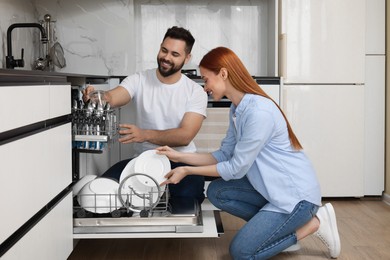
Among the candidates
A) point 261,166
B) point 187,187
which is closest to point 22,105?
point 261,166

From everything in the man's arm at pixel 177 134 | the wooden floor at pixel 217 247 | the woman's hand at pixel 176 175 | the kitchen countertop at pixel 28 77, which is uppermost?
the kitchen countertop at pixel 28 77

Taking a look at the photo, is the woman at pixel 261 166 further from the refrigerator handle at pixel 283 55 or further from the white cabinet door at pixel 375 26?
the white cabinet door at pixel 375 26

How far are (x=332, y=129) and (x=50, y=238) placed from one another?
99.6 inches

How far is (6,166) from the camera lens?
152cm

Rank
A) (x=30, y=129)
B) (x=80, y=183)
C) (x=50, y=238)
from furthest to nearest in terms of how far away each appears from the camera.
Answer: (x=80, y=183) < (x=50, y=238) < (x=30, y=129)

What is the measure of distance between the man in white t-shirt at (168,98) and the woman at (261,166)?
0.40 m

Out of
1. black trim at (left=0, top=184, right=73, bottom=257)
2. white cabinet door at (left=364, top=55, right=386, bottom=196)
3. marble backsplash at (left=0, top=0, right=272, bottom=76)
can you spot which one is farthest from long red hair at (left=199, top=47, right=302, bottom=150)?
marble backsplash at (left=0, top=0, right=272, bottom=76)

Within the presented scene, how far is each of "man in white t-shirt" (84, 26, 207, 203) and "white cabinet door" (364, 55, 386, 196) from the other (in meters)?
1.49

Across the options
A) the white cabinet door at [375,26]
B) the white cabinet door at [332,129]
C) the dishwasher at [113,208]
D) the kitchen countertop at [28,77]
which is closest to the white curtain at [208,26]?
the white cabinet door at [332,129]

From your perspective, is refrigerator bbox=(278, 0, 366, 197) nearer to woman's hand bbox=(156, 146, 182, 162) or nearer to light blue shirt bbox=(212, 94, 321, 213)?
light blue shirt bbox=(212, 94, 321, 213)

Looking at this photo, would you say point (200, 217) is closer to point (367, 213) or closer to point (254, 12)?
point (367, 213)

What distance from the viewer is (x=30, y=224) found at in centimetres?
180

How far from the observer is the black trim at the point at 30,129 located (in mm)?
1541

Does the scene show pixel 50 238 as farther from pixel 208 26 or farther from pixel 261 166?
pixel 208 26
